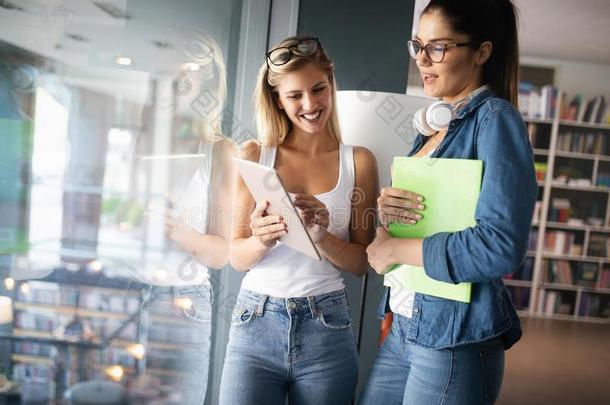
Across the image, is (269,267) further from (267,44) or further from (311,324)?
(267,44)

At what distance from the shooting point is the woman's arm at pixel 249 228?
1.16 meters

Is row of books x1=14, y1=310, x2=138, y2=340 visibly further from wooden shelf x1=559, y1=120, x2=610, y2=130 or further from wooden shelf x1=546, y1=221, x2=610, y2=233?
wooden shelf x1=559, y1=120, x2=610, y2=130

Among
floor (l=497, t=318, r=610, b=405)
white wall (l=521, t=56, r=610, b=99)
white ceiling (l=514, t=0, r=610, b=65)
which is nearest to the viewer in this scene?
floor (l=497, t=318, r=610, b=405)

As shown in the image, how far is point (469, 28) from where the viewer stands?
1.01 metres

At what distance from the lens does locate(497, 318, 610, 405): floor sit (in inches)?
148

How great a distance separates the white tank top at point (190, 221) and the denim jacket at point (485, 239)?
780mm

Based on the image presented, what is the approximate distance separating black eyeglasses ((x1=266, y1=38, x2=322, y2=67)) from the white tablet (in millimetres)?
346

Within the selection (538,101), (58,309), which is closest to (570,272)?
(538,101)

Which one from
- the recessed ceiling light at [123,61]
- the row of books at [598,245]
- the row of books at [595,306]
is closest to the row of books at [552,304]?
the row of books at [595,306]

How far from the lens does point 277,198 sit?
3.58ft

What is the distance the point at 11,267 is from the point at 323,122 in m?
0.92

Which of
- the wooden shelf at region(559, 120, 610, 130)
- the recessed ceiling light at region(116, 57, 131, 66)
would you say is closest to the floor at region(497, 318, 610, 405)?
the wooden shelf at region(559, 120, 610, 130)

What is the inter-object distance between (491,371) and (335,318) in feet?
1.26

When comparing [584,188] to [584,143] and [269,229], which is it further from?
[269,229]
